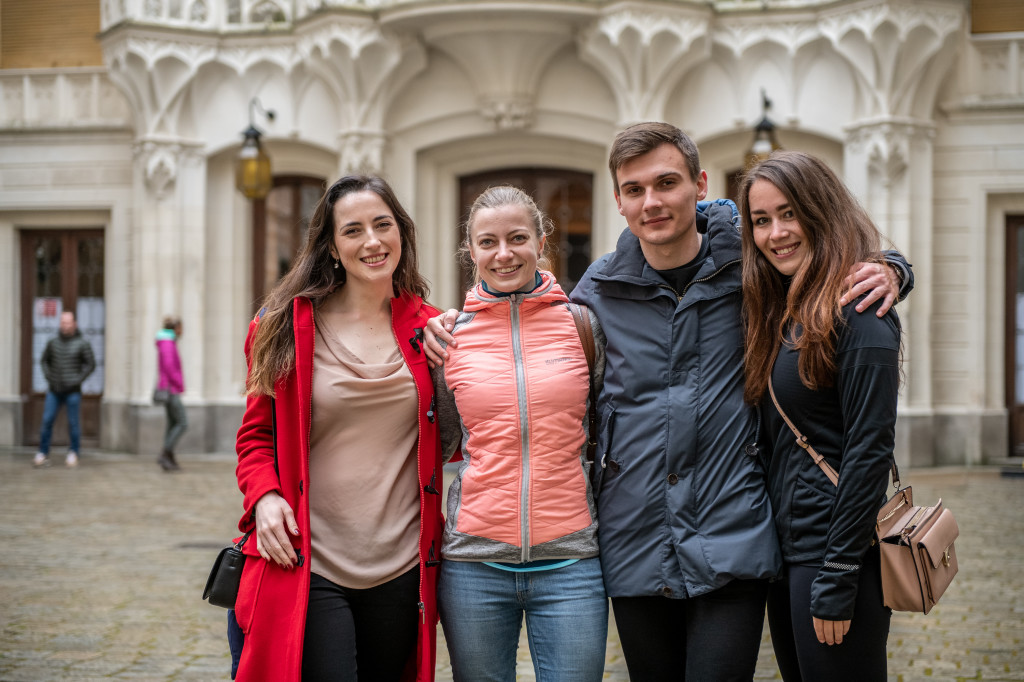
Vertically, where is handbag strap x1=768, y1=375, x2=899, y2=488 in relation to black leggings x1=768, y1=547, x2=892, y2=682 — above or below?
above

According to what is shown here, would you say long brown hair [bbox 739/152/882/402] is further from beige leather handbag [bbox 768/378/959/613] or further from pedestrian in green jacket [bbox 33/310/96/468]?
pedestrian in green jacket [bbox 33/310/96/468]

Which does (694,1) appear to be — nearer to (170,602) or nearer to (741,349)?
(170,602)

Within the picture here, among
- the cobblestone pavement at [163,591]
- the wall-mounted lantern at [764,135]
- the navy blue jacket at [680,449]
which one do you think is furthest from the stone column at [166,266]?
the navy blue jacket at [680,449]

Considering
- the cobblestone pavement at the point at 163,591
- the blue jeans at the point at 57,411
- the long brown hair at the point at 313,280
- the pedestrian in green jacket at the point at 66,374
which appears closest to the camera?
the long brown hair at the point at 313,280

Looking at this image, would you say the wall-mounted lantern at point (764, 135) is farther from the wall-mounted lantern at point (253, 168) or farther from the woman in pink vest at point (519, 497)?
the woman in pink vest at point (519, 497)

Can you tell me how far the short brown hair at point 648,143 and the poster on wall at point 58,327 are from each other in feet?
45.7

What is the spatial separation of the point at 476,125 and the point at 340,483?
1138 centimetres

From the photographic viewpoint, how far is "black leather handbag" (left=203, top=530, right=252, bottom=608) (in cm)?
280

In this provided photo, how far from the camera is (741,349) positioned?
275 centimetres

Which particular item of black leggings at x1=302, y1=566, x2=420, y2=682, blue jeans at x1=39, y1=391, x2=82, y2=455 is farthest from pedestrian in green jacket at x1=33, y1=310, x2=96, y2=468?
black leggings at x1=302, y1=566, x2=420, y2=682

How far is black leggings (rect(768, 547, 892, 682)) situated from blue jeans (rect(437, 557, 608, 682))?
0.48 meters

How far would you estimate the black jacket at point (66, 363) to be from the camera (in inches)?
511

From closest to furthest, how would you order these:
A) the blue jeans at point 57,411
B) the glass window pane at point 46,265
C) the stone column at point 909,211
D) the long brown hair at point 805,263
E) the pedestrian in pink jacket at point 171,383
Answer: the long brown hair at point 805,263
the stone column at point 909,211
the pedestrian in pink jacket at point 171,383
the blue jeans at point 57,411
the glass window pane at point 46,265

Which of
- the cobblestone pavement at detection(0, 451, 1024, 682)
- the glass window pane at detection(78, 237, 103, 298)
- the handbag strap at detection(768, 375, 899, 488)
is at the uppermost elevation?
the glass window pane at detection(78, 237, 103, 298)
